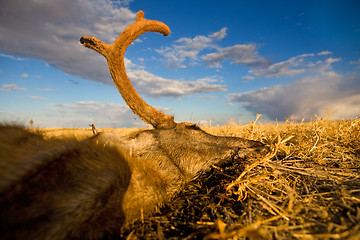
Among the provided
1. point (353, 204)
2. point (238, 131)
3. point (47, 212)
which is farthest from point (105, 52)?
point (238, 131)

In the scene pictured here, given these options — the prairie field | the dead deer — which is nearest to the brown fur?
the dead deer

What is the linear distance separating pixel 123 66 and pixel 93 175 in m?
2.04

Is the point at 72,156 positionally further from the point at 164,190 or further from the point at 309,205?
the point at 309,205

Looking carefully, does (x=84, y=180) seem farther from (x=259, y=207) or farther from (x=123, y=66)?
(x=123, y=66)

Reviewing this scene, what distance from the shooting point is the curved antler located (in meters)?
2.81

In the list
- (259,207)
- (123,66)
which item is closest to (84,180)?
(259,207)

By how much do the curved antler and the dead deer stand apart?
118mm

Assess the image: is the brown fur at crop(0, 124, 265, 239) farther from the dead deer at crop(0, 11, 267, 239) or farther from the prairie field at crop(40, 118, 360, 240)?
the prairie field at crop(40, 118, 360, 240)

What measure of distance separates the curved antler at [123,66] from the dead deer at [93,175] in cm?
12

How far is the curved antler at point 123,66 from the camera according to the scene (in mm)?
2814

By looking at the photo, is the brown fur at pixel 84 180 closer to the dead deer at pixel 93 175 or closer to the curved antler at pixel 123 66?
the dead deer at pixel 93 175

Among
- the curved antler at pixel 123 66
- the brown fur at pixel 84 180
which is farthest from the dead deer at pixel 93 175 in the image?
the curved antler at pixel 123 66

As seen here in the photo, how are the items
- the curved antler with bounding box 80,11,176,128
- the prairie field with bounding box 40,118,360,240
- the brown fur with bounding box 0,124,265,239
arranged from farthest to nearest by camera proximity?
1. the curved antler with bounding box 80,11,176,128
2. the prairie field with bounding box 40,118,360,240
3. the brown fur with bounding box 0,124,265,239

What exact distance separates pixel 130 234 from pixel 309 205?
1.56 m
